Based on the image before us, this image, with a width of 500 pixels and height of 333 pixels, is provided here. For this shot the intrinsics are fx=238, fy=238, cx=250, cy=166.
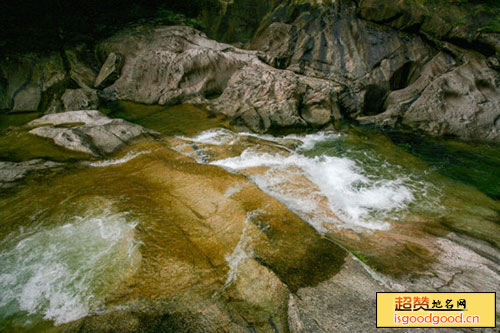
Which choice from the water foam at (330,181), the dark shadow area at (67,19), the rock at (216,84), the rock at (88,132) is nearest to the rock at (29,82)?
the dark shadow area at (67,19)

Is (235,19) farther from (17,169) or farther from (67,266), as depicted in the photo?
(67,266)

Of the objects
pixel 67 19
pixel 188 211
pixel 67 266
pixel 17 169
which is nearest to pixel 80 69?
pixel 67 19

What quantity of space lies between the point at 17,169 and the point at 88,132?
5.97 feet

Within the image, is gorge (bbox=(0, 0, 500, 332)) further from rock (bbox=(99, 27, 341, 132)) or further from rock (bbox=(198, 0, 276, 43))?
rock (bbox=(198, 0, 276, 43))

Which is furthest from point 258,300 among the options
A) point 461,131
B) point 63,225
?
point 461,131

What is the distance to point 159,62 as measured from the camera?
1093 centimetres

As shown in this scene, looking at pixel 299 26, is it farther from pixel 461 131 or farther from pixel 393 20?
pixel 461 131

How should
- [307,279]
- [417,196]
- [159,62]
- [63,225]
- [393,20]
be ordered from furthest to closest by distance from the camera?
1. [393,20]
2. [159,62]
3. [417,196]
4. [63,225]
5. [307,279]

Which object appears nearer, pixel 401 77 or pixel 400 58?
pixel 400 58

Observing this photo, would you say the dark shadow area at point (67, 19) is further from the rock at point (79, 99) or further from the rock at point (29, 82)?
the rock at point (79, 99)

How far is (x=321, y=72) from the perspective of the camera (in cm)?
1380

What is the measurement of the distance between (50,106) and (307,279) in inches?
499

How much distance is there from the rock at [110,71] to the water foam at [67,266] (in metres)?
9.69

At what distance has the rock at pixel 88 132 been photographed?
19.4 feet
